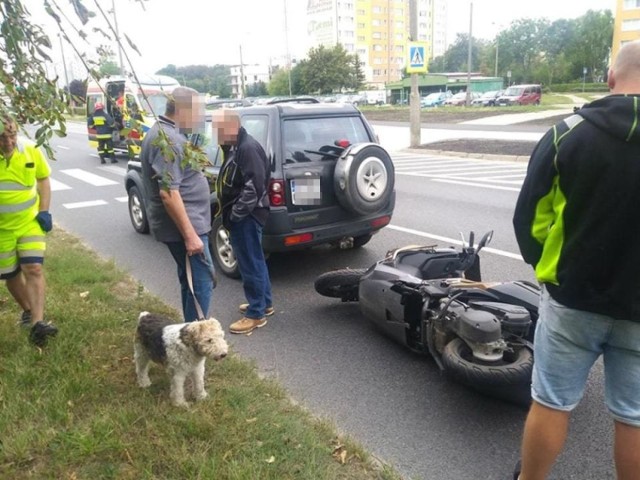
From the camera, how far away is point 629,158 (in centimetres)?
181

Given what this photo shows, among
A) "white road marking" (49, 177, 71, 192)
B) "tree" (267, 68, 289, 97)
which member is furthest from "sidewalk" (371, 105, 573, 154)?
"tree" (267, 68, 289, 97)

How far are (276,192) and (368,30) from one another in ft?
396

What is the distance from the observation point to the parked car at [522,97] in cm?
4425

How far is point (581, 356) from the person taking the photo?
6.83ft

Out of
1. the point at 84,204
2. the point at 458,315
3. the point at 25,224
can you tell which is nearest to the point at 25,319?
the point at 25,224

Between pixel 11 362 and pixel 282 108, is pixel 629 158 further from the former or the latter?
pixel 282 108

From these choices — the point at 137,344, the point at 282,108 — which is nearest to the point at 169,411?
the point at 137,344

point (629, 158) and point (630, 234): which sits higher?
point (629, 158)

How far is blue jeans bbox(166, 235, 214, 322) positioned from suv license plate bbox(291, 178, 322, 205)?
1.57 meters

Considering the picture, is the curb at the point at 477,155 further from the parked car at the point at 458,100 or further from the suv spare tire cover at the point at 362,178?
the parked car at the point at 458,100

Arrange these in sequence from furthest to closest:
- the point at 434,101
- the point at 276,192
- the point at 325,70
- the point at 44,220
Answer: the point at 325,70
the point at 434,101
the point at 276,192
the point at 44,220

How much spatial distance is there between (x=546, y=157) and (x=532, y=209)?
0.72ft

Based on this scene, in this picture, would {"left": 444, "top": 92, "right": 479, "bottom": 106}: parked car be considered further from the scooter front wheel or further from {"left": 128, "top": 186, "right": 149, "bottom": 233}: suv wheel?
the scooter front wheel

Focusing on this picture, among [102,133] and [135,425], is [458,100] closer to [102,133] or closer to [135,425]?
[102,133]
